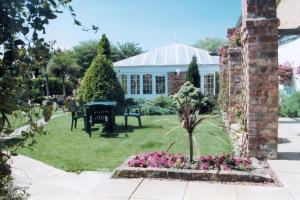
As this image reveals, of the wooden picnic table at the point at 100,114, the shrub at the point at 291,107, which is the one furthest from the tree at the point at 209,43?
the wooden picnic table at the point at 100,114

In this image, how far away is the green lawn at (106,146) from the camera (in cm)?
685

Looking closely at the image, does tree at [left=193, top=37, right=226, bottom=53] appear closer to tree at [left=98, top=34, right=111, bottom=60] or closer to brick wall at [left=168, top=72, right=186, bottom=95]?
brick wall at [left=168, top=72, right=186, bottom=95]

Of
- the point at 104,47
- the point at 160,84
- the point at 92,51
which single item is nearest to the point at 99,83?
the point at 104,47

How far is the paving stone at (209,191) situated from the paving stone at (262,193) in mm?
95

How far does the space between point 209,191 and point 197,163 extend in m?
0.83

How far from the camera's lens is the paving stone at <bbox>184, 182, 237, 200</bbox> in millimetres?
4031

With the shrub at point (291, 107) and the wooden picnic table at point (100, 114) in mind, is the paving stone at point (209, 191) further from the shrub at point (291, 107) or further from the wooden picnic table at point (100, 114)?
the shrub at point (291, 107)

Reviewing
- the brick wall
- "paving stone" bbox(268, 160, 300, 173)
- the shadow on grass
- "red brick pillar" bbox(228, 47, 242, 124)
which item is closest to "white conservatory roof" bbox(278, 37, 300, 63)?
"red brick pillar" bbox(228, 47, 242, 124)

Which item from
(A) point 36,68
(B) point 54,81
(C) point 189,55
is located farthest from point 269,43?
(B) point 54,81

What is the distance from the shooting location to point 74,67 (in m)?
29.6

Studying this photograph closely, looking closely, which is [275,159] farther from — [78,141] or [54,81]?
[54,81]

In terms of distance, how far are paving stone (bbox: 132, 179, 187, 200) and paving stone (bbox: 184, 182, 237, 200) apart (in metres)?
0.09

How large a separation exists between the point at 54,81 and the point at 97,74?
525 inches

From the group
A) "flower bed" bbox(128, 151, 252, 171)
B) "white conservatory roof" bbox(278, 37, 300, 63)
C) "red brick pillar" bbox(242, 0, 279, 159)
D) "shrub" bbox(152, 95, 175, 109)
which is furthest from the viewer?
"shrub" bbox(152, 95, 175, 109)
